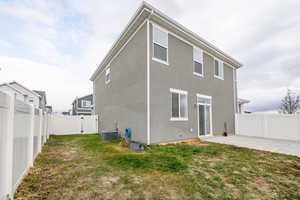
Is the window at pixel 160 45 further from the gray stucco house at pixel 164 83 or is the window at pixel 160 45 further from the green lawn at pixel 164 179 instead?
the green lawn at pixel 164 179

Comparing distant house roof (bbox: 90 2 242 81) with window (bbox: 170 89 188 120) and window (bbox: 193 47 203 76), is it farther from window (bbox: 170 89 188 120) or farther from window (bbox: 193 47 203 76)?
window (bbox: 170 89 188 120)

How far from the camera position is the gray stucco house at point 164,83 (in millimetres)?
6477

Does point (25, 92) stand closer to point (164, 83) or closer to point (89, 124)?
point (89, 124)

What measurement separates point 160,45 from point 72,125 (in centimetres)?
1162

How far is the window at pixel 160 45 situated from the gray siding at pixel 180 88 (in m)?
0.30

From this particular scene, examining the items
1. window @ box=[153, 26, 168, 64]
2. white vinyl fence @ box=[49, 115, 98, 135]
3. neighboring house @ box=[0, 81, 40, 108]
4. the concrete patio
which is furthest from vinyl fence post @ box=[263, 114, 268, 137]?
neighboring house @ box=[0, 81, 40, 108]

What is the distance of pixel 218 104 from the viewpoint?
10.1 meters

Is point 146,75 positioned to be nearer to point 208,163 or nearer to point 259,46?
point 208,163

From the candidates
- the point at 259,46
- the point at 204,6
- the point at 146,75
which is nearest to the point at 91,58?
the point at 146,75

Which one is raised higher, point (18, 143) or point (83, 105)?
point (83, 105)

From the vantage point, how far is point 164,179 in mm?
2990

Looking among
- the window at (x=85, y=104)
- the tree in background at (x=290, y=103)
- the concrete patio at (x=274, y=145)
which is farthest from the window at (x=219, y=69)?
the window at (x=85, y=104)

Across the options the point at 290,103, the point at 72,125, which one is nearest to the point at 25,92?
the point at 72,125

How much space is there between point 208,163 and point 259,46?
41.4ft
